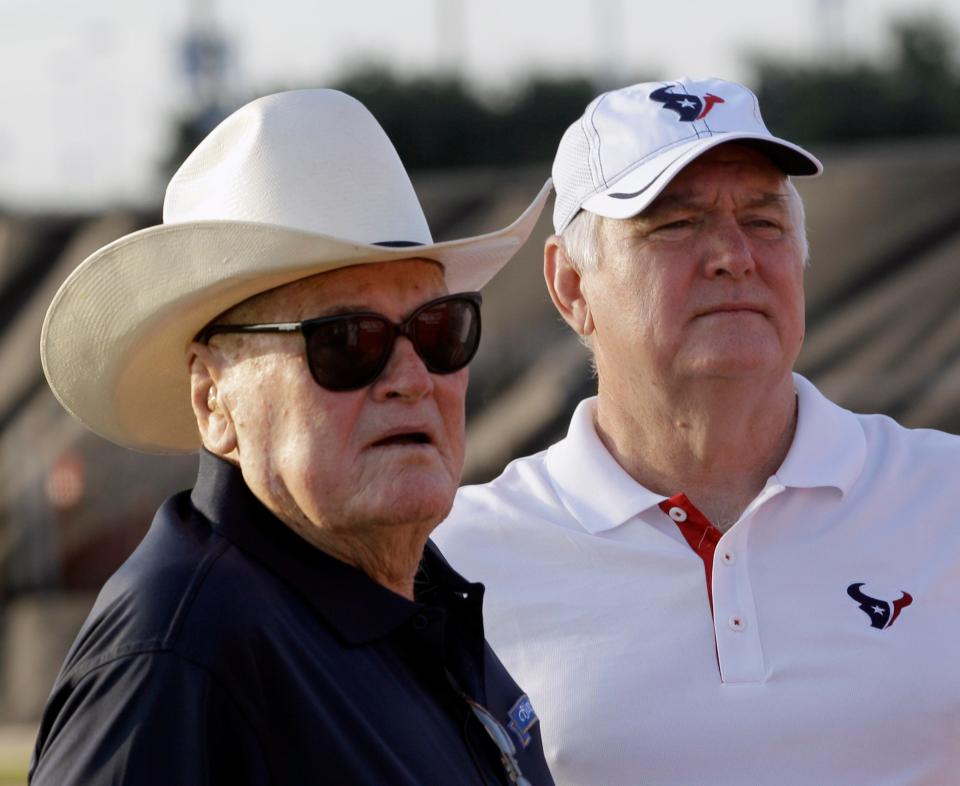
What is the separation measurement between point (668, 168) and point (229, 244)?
1.04 meters

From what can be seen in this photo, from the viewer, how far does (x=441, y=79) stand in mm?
25953

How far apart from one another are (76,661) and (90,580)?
6589mm

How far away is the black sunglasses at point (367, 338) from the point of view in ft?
7.24

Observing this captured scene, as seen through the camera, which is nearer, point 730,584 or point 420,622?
point 420,622

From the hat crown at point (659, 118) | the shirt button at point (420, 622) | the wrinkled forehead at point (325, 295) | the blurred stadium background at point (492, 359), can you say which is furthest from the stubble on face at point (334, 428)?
the blurred stadium background at point (492, 359)

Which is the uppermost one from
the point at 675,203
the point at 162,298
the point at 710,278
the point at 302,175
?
the point at 302,175

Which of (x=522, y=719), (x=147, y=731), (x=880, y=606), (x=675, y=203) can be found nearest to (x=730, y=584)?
(x=880, y=606)

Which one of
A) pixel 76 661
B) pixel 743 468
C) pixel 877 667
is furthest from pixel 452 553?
pixel 76 661

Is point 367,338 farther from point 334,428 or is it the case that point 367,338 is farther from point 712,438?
point 712,438

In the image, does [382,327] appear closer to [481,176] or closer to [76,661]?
[76,661]

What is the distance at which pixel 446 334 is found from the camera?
2.33 meters

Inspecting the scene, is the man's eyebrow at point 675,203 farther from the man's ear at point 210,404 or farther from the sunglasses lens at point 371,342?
the man's ear at point 210,404

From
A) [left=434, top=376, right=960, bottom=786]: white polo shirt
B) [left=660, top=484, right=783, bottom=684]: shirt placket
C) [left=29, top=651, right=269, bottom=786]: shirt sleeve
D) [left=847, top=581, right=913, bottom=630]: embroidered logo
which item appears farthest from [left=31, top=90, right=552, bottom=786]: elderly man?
[left=847, top=581, right=913, bottom=630]: embroidered logo

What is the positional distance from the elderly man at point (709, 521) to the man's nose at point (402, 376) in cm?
76
